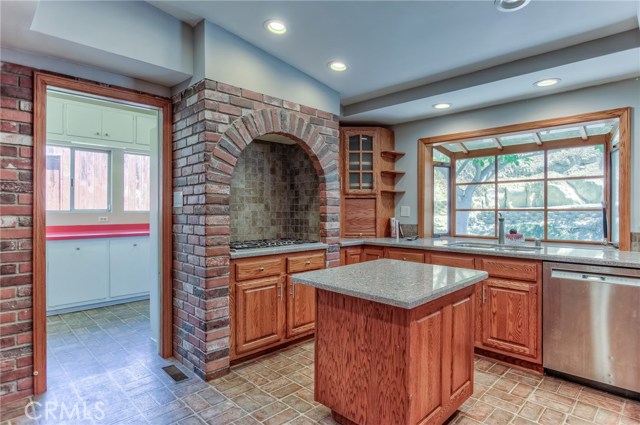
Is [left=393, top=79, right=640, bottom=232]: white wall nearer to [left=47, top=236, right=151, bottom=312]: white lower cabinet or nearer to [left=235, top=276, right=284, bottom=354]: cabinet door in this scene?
[left=235, top=276, right=284, bottom=354]: cabinet door

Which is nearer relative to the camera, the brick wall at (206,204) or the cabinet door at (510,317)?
the brick wall at (206,204)

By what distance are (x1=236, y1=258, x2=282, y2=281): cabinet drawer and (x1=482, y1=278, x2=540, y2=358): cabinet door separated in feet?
5.70

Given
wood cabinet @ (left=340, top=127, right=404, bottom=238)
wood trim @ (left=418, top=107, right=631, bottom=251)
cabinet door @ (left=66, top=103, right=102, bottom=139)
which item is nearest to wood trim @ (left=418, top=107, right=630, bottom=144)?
wood trim @ (left=418, top=107, right=631, bottom=251)

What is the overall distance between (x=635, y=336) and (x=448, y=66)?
234 cm

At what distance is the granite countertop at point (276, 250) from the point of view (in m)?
2.67

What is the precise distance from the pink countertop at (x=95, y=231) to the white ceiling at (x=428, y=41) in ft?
7.71

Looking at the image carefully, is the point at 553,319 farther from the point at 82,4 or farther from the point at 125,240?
the point at 125,240

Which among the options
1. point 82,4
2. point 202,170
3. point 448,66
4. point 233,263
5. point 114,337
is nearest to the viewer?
point 82,4

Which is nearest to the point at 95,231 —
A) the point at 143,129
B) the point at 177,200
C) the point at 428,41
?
the point at 143,129

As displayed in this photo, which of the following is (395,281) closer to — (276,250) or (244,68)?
Result: (276,250)

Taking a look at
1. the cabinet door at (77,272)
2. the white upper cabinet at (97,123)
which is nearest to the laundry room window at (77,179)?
the white upper cabinet at (97,123)

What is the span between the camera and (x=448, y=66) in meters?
2.91

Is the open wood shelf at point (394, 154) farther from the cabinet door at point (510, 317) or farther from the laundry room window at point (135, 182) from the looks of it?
the laundry room window at point (135, 182)

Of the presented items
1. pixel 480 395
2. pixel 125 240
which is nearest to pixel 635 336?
pixel 480 395
